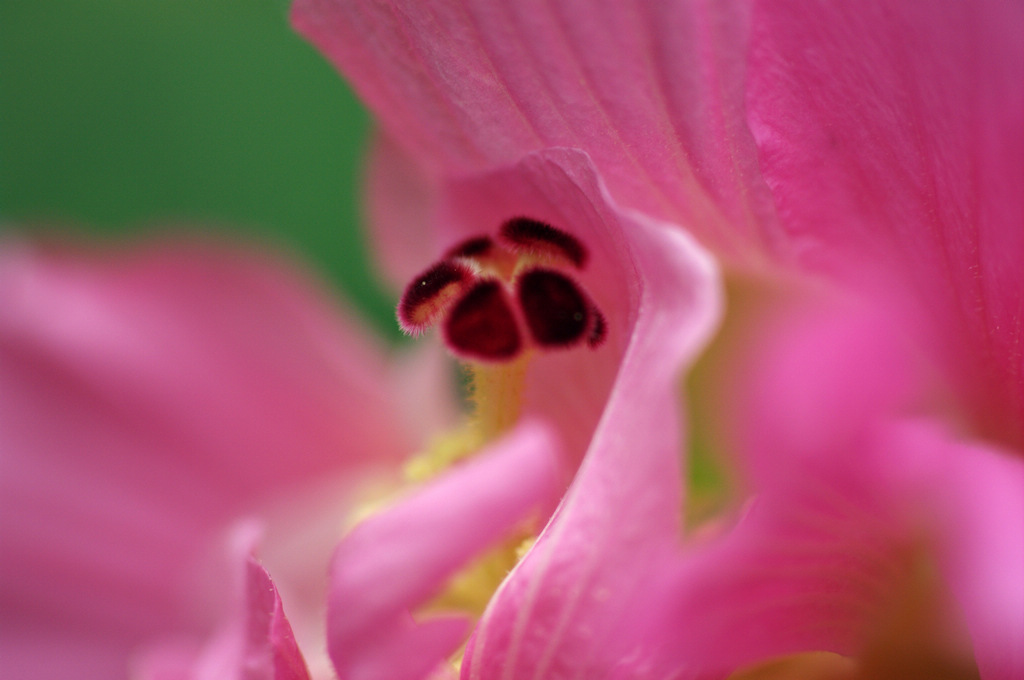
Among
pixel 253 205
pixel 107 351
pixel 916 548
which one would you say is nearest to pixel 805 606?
pixel 916 548

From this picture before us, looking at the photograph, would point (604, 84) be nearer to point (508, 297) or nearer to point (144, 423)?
point (508, 297)

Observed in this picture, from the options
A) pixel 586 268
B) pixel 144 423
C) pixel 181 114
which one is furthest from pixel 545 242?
pixel 181 114

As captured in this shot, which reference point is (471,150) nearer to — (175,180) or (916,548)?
(916,548)

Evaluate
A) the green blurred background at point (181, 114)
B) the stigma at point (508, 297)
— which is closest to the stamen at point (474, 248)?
the stigma at point (508, 297)

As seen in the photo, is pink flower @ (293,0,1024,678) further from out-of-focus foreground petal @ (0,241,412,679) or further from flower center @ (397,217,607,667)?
out-of-focus foreground petal @ (0,241,412,679)

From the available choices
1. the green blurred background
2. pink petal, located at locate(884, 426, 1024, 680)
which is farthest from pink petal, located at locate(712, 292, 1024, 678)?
the green blurred background

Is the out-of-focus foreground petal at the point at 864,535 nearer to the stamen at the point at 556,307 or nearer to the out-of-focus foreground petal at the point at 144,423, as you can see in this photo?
the stamen at the point at 556,307
